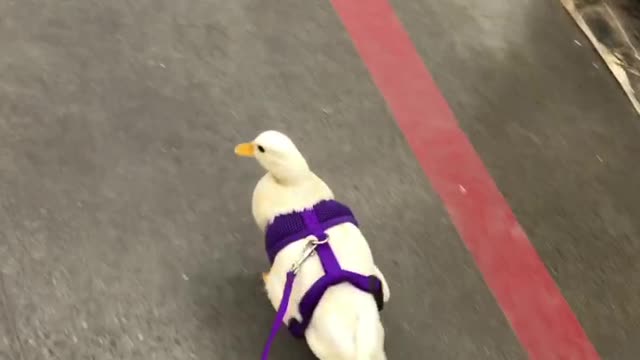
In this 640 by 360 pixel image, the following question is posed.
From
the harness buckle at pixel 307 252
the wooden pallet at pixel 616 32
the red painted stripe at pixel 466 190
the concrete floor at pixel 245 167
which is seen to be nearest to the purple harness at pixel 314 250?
the harness buckle at pixel 307 252

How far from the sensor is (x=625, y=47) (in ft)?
4.64

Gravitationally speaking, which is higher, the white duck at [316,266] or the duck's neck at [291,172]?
the duck's neck at [291,172]

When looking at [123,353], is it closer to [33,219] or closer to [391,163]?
[33,219]

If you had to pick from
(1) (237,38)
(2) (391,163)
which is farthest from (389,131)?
(1) (237,38)

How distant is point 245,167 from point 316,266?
1.04ft

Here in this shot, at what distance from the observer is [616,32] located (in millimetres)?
1432

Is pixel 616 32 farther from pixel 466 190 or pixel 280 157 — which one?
pixel 280 157

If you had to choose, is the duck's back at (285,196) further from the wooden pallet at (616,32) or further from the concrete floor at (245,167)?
the wooden pallet at (616,32)

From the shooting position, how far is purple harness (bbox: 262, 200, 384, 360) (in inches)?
35.4

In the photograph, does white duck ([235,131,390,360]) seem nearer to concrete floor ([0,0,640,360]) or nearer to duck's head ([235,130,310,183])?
duck's head ([235,130,310,183])

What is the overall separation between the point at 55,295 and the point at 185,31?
48 centimetres

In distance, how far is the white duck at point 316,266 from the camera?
2.92 feet

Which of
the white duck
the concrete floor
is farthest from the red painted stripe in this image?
the white duck

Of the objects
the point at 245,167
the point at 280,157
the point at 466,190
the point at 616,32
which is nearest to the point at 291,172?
the point at 280,157
